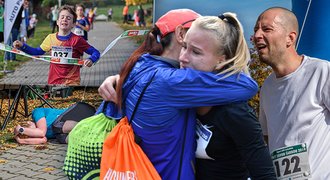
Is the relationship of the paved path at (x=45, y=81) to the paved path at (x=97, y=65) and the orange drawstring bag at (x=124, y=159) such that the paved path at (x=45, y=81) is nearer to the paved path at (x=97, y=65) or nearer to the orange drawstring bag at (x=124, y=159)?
the paved path at (x=97, y=65)

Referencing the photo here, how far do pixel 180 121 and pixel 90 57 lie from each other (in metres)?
6.65

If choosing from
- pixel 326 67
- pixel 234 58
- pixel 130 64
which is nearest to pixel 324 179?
pixel 326 67

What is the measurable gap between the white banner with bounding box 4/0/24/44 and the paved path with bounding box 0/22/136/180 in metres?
0.77

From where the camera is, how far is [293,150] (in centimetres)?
227

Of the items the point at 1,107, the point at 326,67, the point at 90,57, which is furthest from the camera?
the point at 1,107

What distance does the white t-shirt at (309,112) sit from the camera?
222 cm

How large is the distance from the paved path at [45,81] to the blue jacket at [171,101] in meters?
3.91

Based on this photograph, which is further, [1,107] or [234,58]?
[1,107]

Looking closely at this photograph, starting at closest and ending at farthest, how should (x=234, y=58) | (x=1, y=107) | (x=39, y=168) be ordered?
(x=234, y=58) < (x=39, y=168) < (x=1, y=107)

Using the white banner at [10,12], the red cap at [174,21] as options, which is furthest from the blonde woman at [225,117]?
the white banner at [10,12]

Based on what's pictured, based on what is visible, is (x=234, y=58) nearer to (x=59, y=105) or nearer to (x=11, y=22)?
(x=11, y=22)

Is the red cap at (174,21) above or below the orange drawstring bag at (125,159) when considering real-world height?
above

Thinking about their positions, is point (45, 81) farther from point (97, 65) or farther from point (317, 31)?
point (317, 31)

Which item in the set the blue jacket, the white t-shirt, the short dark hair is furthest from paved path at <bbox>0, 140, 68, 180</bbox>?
the blue jacket
